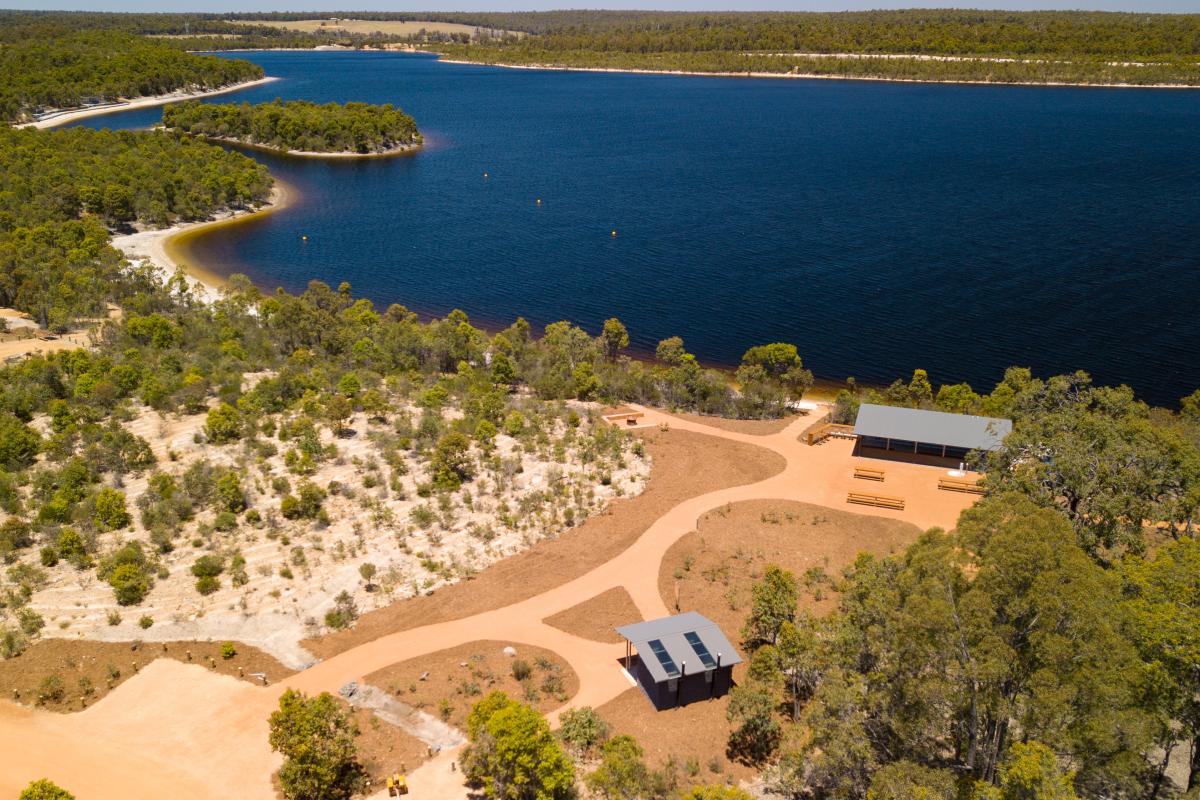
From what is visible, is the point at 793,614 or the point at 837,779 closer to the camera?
the point at 837,779

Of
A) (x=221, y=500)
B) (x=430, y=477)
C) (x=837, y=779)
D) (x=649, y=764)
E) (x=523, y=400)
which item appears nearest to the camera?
(x=837, y=779)

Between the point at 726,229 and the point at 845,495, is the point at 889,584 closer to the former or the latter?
the point at 845,495

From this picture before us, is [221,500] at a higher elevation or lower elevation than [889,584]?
lower

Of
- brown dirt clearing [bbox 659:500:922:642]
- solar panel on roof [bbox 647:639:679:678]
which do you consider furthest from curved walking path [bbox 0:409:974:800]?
solar panel on roof [bbox 647:639:679:678]

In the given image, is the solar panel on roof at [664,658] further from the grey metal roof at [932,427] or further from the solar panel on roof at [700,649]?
the grey metal roof at [932,427]

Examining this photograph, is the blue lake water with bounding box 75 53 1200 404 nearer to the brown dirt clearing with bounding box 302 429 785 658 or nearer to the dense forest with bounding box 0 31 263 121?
the brown dirt clearing with bounding box 302 429 785 658

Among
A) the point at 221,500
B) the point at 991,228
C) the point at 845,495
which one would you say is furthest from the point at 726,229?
the point at 221,500

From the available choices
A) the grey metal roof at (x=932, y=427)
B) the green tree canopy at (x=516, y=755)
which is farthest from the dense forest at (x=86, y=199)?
the grey metal roof at (x=932, y=427)
